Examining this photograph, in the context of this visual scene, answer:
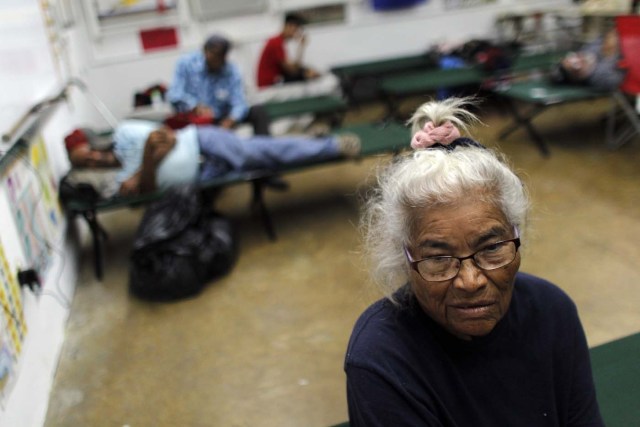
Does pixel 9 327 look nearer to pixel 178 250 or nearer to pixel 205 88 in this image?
pixel 178 250

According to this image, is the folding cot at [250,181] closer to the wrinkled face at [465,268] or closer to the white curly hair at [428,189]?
the white curly hair at [428,189]

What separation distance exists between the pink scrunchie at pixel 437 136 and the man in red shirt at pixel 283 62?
461 centimetres

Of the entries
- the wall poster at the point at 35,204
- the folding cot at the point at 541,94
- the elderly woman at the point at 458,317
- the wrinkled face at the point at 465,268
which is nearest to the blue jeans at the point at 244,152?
the wall poster at the point at 35,204

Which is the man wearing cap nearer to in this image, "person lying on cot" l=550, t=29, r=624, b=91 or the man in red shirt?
the man in red shirt

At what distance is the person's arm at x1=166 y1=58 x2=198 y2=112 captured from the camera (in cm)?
452

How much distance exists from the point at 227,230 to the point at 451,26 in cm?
462

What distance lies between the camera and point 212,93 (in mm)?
4633

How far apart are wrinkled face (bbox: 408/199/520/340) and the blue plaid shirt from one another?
3.74 m

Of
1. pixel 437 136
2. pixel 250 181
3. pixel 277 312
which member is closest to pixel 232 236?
pixel 250 181

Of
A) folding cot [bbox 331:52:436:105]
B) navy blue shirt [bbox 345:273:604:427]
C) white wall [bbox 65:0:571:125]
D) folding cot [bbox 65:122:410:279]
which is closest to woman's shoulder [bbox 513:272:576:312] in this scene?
navy blue shirt [bbox 345:273:604:427]

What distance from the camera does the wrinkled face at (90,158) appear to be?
132 inches

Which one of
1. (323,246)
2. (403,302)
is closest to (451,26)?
(323,246)

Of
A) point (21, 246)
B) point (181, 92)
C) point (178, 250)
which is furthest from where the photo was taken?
point (181, 92)

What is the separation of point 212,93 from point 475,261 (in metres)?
3.97
